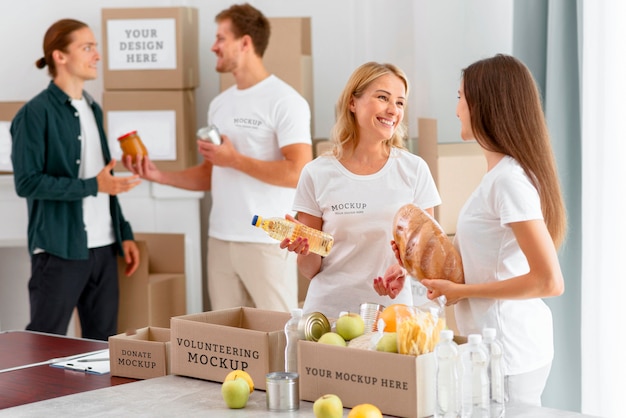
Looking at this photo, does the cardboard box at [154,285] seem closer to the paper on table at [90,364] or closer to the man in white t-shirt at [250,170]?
the man in white t-shirt at [250,170]

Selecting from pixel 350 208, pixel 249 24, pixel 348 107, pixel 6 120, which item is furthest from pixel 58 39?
pixel 350 208

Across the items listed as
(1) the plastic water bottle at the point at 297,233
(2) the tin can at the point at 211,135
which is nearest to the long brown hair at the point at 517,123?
(1) the plastic water bottle at the point at 297,233

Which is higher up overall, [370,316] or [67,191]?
[67,191]

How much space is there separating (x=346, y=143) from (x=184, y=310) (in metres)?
2.05

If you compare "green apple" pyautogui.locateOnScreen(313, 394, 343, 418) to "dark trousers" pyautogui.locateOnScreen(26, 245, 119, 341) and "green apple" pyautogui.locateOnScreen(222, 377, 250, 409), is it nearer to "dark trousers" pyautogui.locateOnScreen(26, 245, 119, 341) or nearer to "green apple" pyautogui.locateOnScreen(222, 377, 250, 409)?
"green apple" pyautogui.locateOnScreen(222, 377, 250, 409)

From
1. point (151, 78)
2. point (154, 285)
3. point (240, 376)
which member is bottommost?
point (154, 285)

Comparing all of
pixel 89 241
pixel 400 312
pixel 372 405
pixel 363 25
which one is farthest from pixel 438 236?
A: pixel 363 25

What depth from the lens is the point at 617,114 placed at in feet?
9.80

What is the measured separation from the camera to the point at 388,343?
5.71 feet

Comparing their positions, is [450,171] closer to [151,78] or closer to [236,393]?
[151,78]

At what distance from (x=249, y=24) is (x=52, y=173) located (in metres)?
1.03

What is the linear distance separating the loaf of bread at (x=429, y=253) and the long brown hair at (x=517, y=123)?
0.78 feet

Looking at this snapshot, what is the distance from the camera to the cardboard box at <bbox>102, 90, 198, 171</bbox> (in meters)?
4.48

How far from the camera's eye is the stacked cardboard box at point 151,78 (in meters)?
4.45
